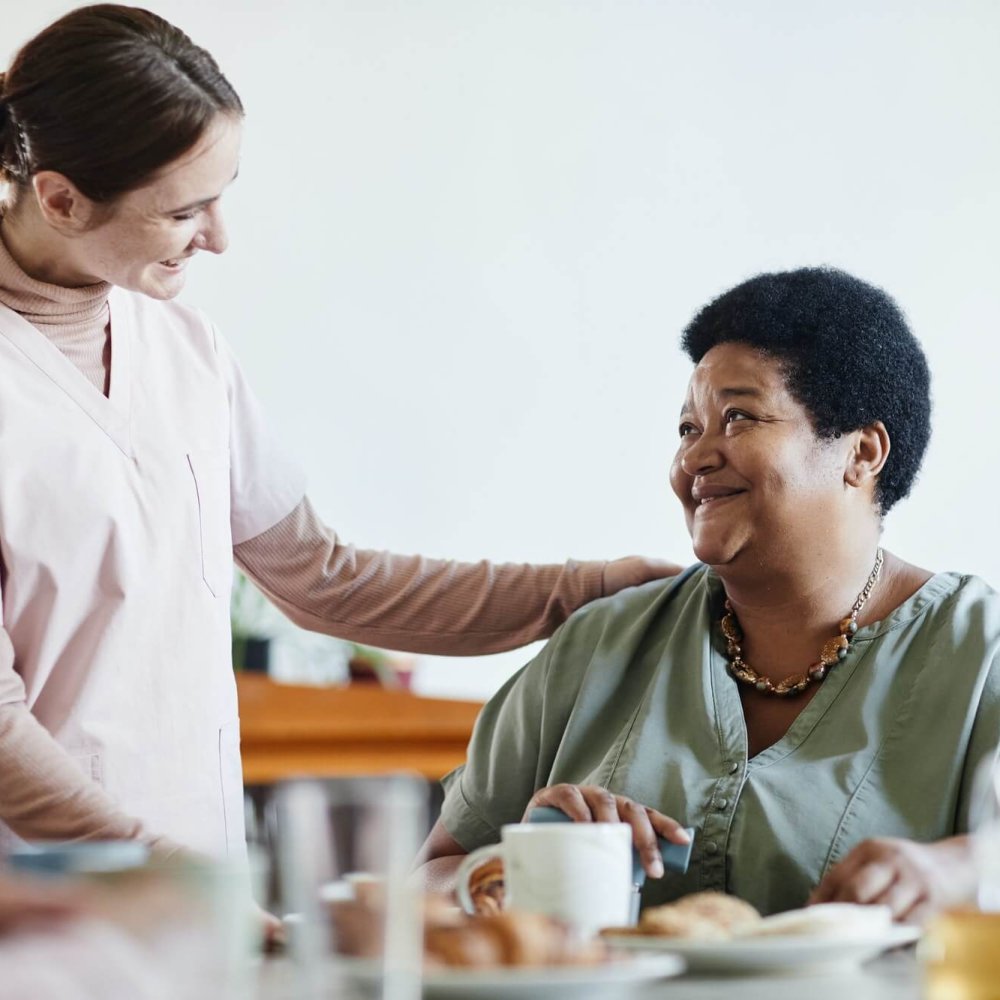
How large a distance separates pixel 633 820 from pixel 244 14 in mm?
2818

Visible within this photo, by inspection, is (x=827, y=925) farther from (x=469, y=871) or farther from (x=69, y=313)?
(x=69, y=313)

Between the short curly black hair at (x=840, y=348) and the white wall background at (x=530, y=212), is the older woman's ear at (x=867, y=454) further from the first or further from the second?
the white wall background at (x=530, y=212)

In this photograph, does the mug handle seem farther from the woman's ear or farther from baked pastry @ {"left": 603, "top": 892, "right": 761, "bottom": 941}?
the woman's ear

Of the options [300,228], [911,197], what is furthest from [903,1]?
[300,228]

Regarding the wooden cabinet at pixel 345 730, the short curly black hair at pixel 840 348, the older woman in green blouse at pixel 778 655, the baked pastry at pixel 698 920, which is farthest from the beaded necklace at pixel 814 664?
the wooden cabinet at pixel 345 730

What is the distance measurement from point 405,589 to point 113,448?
426 millimetres

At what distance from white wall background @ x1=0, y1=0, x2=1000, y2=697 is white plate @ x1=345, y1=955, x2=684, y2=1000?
252 cm

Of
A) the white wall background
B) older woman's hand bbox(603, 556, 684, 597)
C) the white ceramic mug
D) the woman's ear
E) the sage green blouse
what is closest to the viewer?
the white ceramic mug

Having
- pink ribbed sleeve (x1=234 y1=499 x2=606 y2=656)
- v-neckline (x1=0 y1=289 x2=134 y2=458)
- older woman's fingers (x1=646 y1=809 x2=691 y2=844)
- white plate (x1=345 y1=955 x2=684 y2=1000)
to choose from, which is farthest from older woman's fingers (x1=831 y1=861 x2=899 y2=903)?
v-neckline (x1=0 y1=289 x2=134 y2=458)

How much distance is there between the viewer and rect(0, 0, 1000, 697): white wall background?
319cm

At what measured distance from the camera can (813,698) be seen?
1.45 m

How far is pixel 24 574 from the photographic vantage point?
1443 millimetres

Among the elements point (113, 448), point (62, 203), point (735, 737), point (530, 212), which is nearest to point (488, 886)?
point (735, 737)

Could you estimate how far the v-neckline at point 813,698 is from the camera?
1415 millimetres
